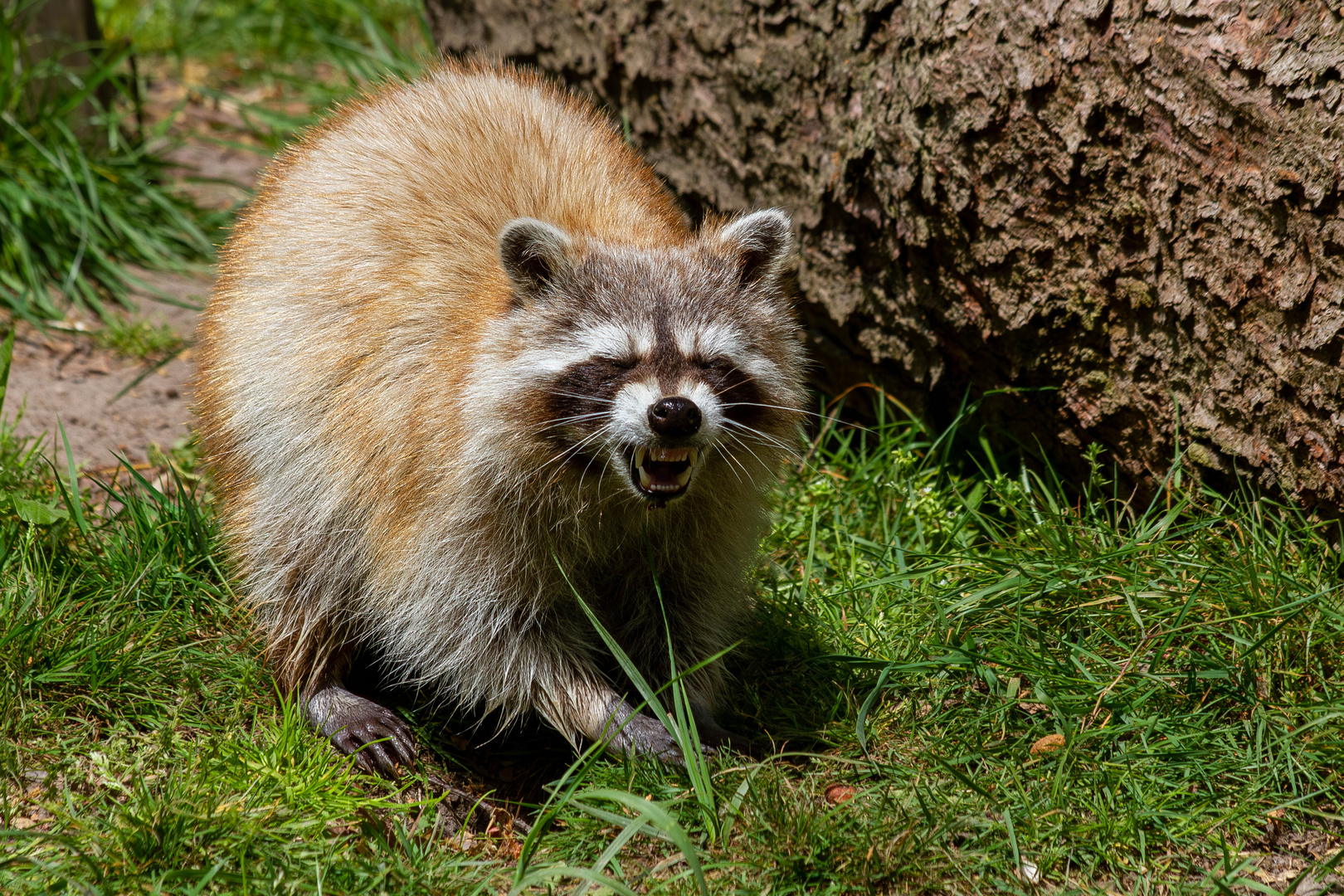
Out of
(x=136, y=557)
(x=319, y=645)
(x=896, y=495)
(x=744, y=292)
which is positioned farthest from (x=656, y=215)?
(x=136, y=557)

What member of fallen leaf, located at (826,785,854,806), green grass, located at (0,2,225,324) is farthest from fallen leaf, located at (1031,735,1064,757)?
green grass, located at (0,2,225,324)

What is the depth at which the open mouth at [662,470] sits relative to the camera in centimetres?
301

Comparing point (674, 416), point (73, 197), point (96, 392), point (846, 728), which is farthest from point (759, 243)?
point (73, 197)

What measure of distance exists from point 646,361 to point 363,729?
57.5 inches

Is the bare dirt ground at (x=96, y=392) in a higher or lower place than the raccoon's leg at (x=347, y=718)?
lower

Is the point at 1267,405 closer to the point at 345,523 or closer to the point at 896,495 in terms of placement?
the point at 896,495

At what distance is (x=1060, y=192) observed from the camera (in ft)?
12.1

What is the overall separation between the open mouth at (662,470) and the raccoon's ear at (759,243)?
0.65m

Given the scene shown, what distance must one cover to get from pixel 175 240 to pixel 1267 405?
5114mm

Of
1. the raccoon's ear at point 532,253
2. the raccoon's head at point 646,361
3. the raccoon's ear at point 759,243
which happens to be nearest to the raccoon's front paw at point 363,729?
the raccoon's head at point 646,361

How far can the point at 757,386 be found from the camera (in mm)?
3234

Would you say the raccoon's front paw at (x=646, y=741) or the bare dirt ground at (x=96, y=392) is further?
the bare dirt ground at (x=96, y=392)

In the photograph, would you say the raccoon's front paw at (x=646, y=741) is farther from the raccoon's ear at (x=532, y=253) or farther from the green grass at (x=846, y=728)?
the raccoon's ear at (x=532, y=253)

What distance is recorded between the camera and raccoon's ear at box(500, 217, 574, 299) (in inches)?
123
